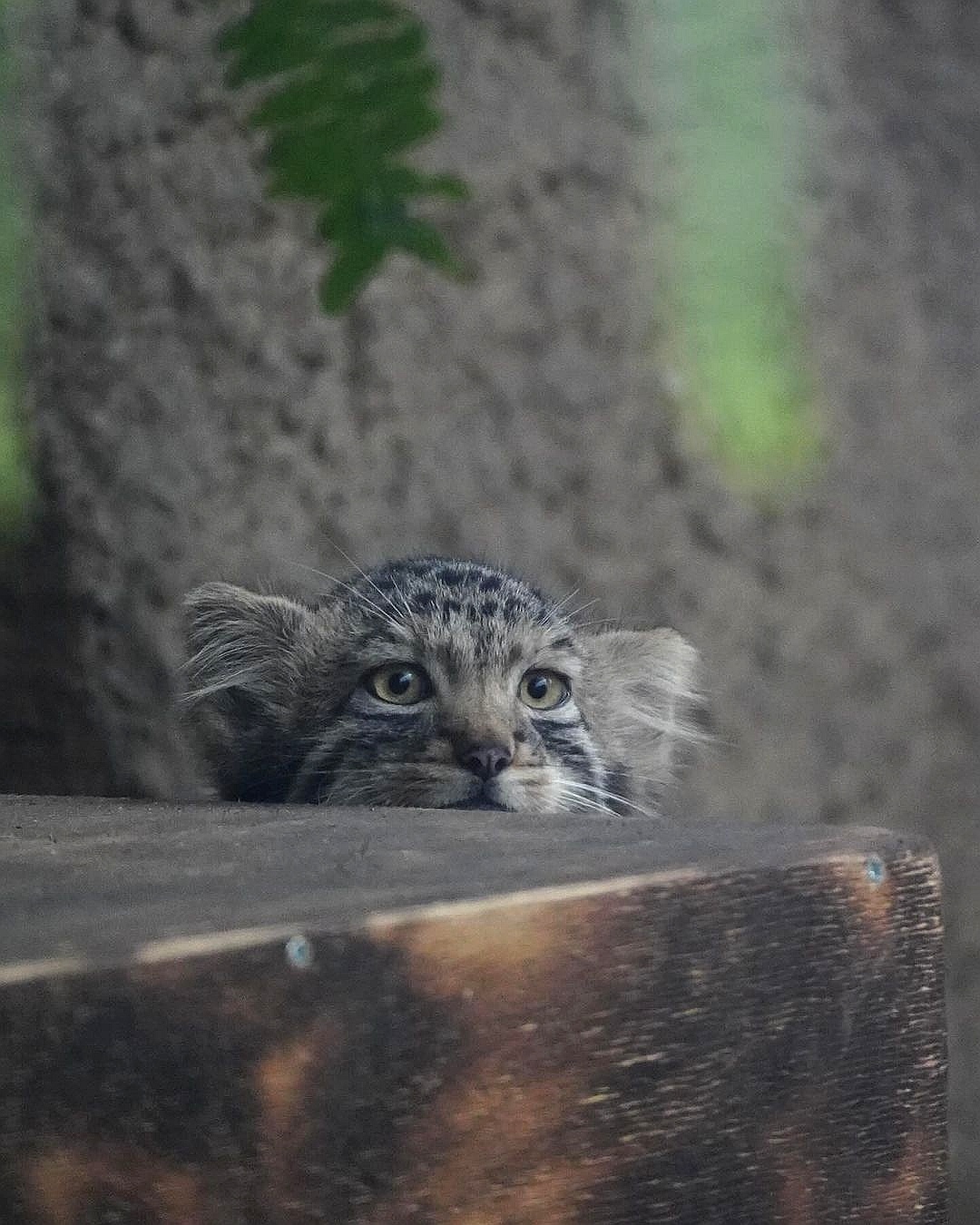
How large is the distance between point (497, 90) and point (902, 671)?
194 centimetres

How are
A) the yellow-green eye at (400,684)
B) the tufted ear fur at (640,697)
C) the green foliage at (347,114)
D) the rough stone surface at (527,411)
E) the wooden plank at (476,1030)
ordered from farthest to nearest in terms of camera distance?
the rough stone surface at (527,411) < the tufted ear fur at (640,697) < the yellow-green eye at (400,684) < the green foliage at (347,114) < the wooden plank at (476,1030)

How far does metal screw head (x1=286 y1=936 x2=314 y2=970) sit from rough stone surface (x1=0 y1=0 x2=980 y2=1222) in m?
2.42

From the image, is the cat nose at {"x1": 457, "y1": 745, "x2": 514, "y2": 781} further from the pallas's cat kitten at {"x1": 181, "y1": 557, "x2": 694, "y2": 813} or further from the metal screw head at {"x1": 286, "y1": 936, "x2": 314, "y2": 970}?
the metal screw head at {"x1": 286, "y1": 936, "x2": 314, "y2": 970}

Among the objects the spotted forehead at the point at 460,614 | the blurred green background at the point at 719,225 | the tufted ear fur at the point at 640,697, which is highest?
the blurred green background at the point at 719,225

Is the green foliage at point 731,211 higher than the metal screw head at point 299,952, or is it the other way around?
the green foliage at point 731,211

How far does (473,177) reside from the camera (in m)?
3.92

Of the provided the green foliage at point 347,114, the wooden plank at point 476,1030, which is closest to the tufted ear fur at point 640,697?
the green foliage at point 347,114

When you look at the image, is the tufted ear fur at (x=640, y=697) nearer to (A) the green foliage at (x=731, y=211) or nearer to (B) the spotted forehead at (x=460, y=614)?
(B) the spotted forehead at (x=460, y=614)

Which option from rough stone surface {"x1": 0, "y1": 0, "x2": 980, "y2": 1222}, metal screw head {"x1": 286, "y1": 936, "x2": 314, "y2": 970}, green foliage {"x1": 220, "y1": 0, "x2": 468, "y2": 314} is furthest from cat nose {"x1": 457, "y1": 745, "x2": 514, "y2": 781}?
metal screw head {"x1": 286, "y1": 936, "x2": 314, "y2": 970}

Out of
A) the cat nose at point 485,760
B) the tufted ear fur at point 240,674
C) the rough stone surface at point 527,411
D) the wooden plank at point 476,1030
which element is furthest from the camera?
the rough stone surface at point 527,411

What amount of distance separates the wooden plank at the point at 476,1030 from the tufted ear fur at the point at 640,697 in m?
1.65

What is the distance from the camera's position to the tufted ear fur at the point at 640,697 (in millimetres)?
3311

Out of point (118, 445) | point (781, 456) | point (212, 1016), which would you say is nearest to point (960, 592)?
point (781, 456)

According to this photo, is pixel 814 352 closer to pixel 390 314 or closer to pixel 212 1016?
pixel 390 314
